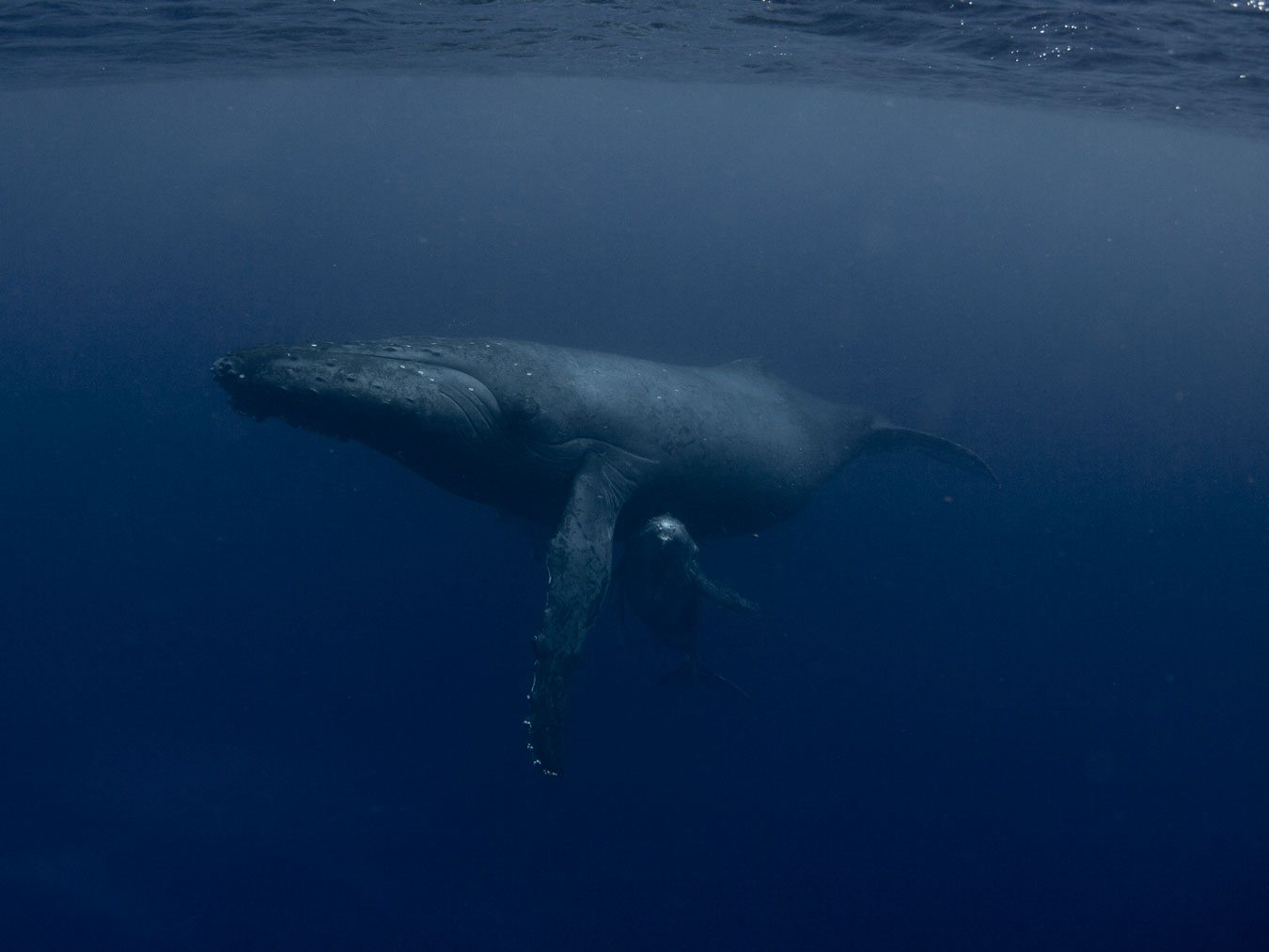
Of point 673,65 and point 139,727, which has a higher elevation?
point 673,65

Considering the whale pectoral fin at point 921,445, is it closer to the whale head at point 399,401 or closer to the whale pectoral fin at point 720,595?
the whale pectoral fin at point 720,595

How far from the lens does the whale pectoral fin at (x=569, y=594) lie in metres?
6.88

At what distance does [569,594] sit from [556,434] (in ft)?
5.69

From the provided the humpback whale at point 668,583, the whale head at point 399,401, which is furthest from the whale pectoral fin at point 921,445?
the whale head at point 399,401

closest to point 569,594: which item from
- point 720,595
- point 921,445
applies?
point 720,595

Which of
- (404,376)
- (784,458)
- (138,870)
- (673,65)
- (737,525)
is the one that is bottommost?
(138,870)

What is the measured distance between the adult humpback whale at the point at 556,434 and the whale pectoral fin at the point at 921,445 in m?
2.77

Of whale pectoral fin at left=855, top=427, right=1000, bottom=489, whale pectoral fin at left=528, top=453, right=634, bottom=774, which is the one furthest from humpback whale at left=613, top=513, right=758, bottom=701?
whale pectoral fin at left=855, top=427, right=1000, bottom=489

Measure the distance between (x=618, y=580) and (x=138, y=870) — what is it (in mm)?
10227

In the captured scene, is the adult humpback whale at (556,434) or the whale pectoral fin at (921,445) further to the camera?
the whale pectoral fin at (921,445)

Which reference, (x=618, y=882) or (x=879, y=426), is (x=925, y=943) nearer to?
(x=618, y=882)

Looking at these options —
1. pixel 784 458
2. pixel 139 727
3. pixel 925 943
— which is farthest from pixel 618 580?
pixel 139 727

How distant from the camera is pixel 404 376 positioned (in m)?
6.90

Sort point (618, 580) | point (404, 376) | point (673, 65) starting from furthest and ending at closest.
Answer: point (673, 65), point (618, 580), point (404, 376)
